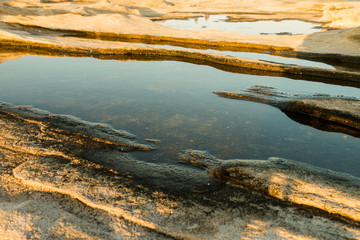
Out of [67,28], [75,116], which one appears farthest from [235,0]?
[75,116]

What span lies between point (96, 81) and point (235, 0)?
59.2 meters

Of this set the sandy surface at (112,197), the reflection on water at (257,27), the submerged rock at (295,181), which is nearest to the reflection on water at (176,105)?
the submerged rock at (295,181)

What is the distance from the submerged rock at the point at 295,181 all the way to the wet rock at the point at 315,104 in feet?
7.62

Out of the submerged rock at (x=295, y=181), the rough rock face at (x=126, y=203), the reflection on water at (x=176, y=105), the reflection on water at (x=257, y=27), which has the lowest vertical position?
the rough rock face at (x=126, y=203)

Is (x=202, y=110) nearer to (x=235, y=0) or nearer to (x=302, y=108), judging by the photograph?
(x=302, y=108)

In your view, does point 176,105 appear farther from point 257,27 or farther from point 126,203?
point 257,27

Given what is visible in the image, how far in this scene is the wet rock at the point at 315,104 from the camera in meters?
5.82

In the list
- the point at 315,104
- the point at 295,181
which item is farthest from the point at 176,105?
the point at 295,181

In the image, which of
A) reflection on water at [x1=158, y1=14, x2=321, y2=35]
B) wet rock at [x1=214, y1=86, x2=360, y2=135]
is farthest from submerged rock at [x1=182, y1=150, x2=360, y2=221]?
reflection on water at [x1=158, y1=14, x2=321, y2=35]

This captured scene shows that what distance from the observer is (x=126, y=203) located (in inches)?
124

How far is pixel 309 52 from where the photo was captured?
1294 cm

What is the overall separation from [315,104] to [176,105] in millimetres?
3328

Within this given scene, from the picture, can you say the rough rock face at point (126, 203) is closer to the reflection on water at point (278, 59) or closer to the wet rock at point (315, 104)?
the wet rock at point (315, 104)

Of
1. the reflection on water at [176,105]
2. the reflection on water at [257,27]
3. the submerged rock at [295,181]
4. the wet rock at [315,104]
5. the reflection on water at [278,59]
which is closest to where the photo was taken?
the submerged rock at [295,181]
